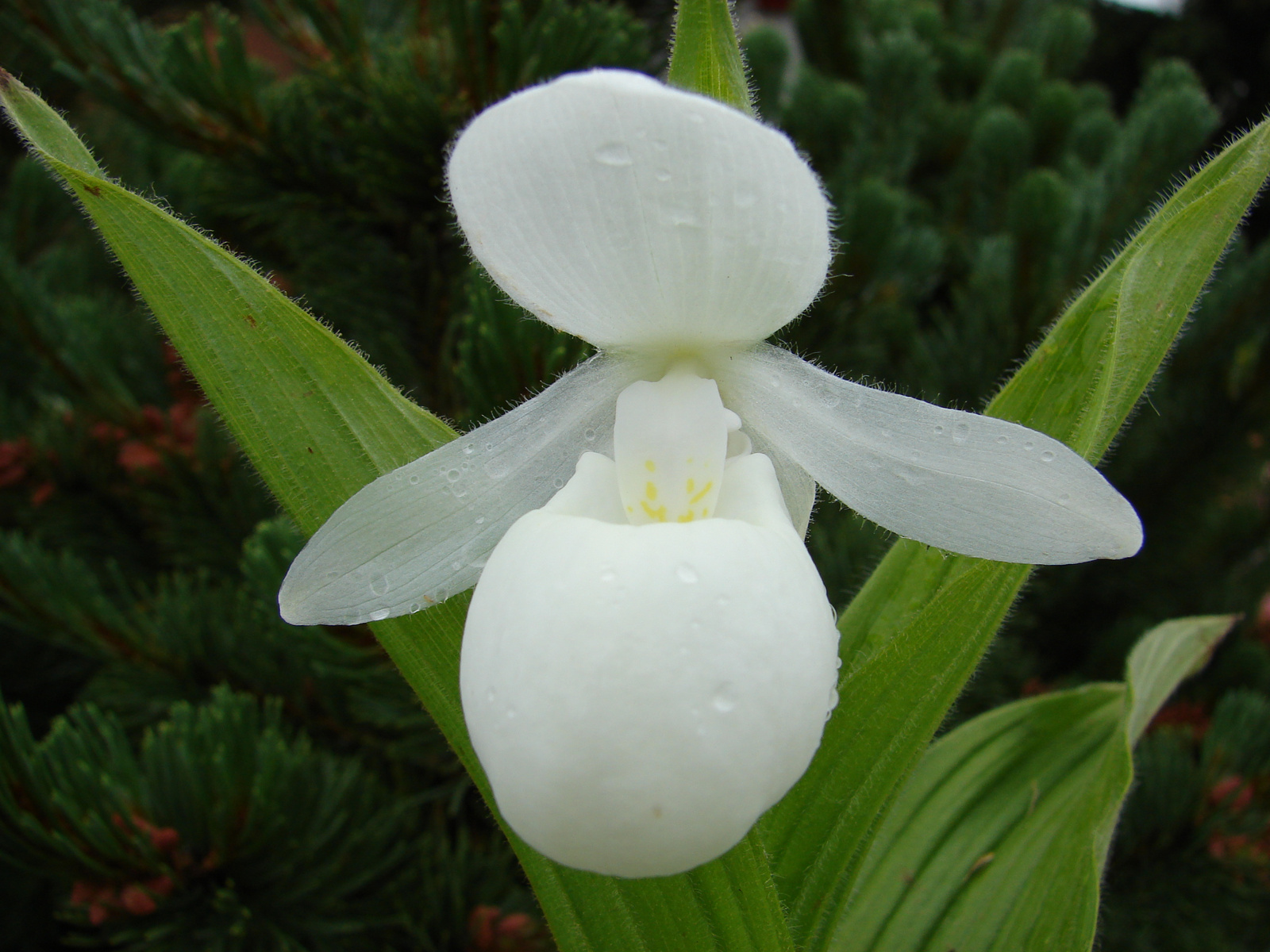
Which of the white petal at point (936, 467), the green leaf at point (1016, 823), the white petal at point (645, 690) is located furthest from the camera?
the green leaf at point (1016, 823)

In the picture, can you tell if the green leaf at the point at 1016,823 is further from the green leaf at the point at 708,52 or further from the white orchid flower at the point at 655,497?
the green leaf at the point at 708,52

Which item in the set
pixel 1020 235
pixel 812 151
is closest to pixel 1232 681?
pixel 1020 235

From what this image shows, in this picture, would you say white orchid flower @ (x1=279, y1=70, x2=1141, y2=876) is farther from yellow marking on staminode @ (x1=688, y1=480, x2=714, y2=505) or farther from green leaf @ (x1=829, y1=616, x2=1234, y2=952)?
green leaf @ (x1=829, y1=616, x2=1234, y2=952)

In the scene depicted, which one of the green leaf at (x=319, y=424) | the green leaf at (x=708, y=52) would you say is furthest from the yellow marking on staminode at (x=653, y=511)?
the green leaf at (x=708, y=52)

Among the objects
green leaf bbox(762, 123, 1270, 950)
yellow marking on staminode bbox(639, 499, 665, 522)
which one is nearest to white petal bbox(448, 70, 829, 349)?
yellow marking on staminode bbox(639, 499, 665, 522)

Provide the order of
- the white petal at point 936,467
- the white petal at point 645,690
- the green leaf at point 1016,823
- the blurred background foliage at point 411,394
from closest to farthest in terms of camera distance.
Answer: the white petal at point 645,690 → the white petal at point 936,467 → the green leaf at point 1016,823 → the blurred background foliage at point 411,394

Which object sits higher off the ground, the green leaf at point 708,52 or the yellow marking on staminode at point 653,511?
the green leaf at point 708,52

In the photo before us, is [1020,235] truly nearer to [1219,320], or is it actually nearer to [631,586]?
[1219,320]
